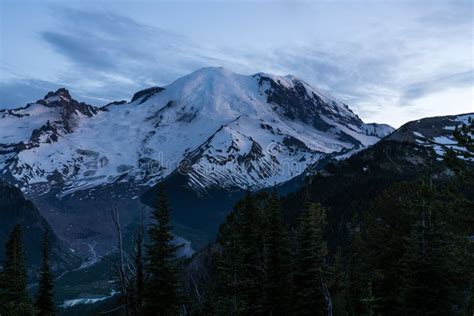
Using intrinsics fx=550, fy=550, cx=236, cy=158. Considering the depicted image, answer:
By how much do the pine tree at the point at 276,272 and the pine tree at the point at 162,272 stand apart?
26.0 feet

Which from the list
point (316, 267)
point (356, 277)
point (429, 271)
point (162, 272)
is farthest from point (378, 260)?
point (162, 272)

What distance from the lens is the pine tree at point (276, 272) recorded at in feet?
149

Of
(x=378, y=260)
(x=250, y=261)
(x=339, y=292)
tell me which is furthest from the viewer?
(x=339, y=292)

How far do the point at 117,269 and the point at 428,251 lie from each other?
1969 cm

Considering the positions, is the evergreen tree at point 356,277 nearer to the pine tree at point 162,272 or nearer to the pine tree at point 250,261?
the pine tree at point 250,261

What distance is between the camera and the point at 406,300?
34875mm

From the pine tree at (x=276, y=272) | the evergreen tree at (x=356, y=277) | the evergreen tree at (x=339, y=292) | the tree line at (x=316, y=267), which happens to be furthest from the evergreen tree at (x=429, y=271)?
the evergreen tree at (x=339, y=292)

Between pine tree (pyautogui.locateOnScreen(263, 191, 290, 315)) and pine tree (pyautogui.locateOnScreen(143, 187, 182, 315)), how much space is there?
793 cm

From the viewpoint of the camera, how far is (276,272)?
46.0 metres

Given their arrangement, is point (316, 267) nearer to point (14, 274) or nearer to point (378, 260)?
point (378, 260)

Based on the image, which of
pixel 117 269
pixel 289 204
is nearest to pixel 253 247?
pixel 117 269

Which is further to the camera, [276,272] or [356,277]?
[276,272]

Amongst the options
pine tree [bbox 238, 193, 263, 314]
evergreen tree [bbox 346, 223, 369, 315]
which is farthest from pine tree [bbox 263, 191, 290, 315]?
evergreen tree [bbox 346, 223, 369, 315]

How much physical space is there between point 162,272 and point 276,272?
33.0 feet
